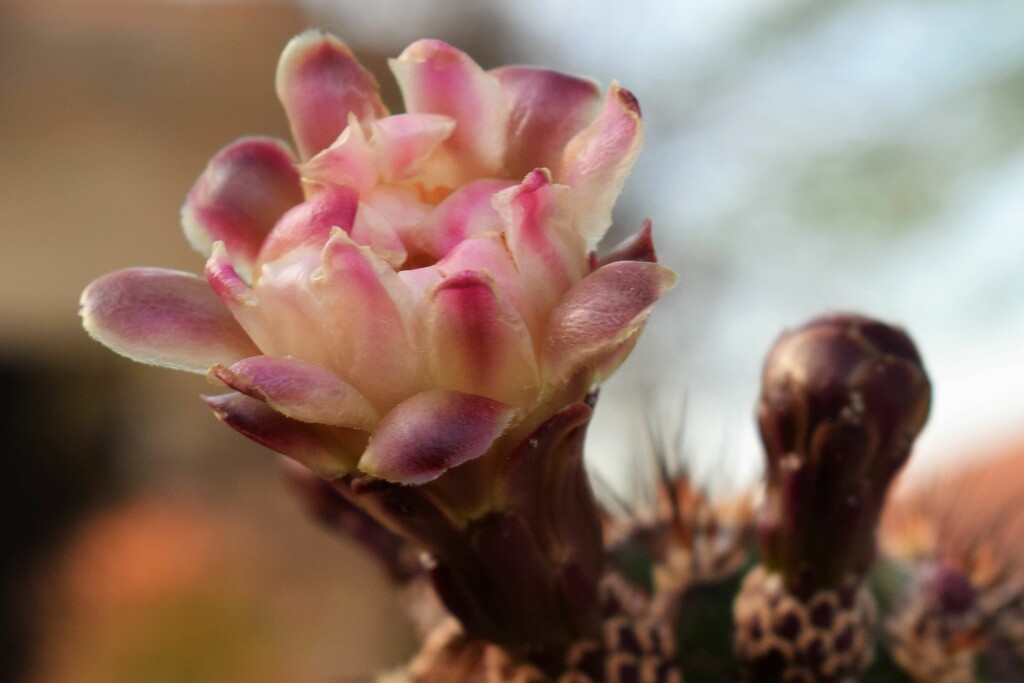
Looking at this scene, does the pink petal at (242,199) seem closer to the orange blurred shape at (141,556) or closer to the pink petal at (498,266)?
the pink petal at (498,266)

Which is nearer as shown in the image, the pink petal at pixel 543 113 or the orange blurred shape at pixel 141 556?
the pink petal at pixel 543 113

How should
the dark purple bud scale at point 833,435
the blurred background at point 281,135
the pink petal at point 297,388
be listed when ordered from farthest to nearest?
the blurred background at point 281,135 < the dark purple bud scale at point 833,435 < the pink petal at point 297,388

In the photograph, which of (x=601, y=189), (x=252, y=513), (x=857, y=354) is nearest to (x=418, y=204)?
(x=601, y=189)

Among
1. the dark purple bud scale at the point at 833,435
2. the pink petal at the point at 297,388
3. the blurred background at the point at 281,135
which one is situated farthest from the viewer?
the blurred background at the point at 281,135

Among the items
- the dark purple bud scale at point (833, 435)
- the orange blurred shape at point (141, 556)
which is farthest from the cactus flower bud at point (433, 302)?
the orange blurred shape at point (141, 556)

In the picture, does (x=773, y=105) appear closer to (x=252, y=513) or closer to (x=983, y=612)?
(x=252, y=513)

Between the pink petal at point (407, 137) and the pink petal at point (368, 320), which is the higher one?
the pink petal at point (407, 137)

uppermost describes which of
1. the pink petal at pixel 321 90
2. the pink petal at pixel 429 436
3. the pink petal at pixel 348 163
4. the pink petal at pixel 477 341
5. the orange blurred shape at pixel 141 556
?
the pink petal at pixel 321 90
